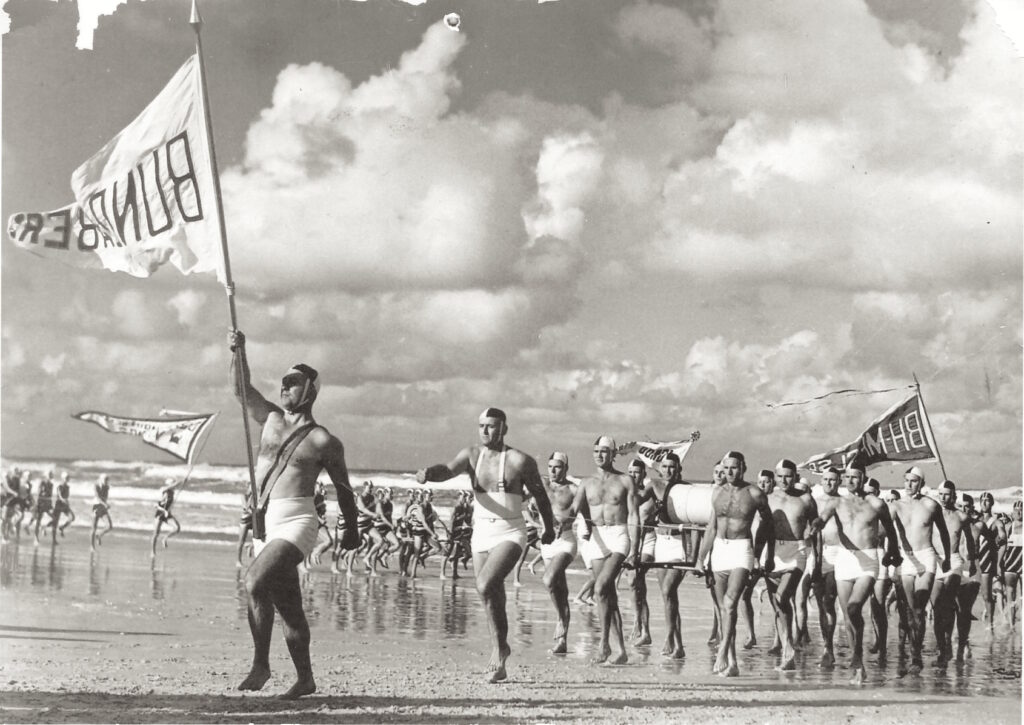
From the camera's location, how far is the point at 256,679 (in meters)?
8.41

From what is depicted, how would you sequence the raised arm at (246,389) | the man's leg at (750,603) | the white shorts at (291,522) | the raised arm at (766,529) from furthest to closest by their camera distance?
the man's leg at (750,603) < the raised arm at (766,529) < the raised arm at (246,389) < the white shorts at (291,522)

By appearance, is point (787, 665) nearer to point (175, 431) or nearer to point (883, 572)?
point (883, 572)

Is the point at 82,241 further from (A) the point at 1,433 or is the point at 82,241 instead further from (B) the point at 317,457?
(A) the point at 1,433

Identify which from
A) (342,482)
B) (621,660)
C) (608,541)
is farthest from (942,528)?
(342,482)

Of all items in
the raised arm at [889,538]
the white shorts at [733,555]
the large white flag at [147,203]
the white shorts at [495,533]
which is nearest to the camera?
the white shorts at [495,533]

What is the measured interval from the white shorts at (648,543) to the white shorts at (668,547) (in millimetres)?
40

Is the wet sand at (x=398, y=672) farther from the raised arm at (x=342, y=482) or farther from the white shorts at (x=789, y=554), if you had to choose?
the raised arm at (x=342, y=482)

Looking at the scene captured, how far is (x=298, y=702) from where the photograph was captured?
8.36m

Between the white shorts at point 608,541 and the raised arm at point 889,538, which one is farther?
the raised arm at point 889,538

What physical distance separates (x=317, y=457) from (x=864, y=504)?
543 centimetres

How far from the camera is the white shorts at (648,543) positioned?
39.8 ft

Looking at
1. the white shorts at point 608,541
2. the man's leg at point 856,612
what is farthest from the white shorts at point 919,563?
the white shorts at point 608,541

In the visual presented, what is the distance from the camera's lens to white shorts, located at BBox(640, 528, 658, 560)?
12117mm

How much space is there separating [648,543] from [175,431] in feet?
16.9
